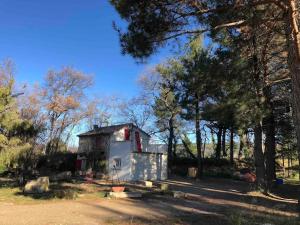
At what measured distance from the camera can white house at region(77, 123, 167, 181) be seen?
31609 mm

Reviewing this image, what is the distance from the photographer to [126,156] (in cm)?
3172

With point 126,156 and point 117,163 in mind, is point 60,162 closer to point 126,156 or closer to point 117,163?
point 117,163

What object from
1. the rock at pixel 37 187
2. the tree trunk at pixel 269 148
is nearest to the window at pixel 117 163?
the rock at pixel 37 187

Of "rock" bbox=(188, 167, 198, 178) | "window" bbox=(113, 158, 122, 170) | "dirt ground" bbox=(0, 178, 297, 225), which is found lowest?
"dirt ground" bbox=(0, 178, 297, 225)

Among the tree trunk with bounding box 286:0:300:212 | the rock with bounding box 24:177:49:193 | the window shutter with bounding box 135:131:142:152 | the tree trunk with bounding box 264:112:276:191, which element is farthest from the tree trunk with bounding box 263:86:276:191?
the rock with bounding box 24:177:49:193

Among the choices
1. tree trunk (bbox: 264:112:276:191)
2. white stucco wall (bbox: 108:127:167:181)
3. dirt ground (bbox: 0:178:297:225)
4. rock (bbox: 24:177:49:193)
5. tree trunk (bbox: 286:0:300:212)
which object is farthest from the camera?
white stucco wall (bbox: 108:127:167:181)

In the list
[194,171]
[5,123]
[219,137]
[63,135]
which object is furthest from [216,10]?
[63,135]

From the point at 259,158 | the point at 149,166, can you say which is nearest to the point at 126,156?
the point at 149,166

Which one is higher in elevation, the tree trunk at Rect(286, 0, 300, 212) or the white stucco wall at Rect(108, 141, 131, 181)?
the tree trunk at Rect(286, 0, 300, 212)

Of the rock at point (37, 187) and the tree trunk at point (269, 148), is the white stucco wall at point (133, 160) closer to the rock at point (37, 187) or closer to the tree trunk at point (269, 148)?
the rock at point (37, 187)

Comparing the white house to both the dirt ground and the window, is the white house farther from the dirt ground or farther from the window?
the dirt ground

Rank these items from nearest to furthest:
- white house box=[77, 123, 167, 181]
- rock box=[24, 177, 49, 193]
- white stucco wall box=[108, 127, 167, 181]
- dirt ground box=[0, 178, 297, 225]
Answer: dirt ground box=[0, 178, 297, 225]
rock box=[24, 177, 49, 193]
white stucco wall box=[108, 127, 167, 181]
white house box=[77, 123, 167, 181]

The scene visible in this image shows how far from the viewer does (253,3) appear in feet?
32.8

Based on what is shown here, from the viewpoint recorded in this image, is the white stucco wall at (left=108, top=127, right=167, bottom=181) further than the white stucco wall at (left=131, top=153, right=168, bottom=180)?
No
